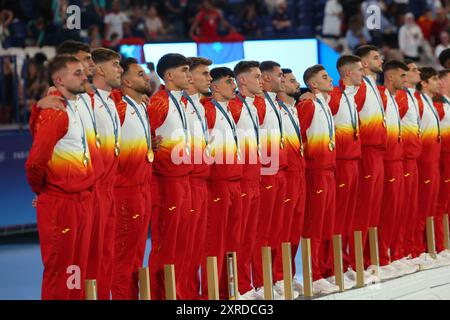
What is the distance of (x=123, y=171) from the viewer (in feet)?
29.4

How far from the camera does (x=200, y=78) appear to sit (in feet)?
31.4

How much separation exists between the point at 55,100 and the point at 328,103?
11.5 ft

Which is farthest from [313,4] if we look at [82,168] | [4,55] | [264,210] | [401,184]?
[82,168]

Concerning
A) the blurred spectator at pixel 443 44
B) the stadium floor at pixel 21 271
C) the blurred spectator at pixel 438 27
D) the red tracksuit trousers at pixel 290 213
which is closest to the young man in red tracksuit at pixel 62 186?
the red tracksuit trousers at pixel 290 213

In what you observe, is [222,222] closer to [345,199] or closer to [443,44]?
[345,199]

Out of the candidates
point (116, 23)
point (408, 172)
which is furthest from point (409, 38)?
point (408, 172)

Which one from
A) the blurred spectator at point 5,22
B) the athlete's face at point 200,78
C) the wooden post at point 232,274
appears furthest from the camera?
the blurred spectator at point 5,22

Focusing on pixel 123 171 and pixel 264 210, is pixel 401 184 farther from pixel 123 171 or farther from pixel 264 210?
pixel 123 171

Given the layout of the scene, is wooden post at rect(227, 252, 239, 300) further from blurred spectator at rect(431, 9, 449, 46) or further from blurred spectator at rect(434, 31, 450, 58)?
blurred spectator at rect(431, 9, 449, 46)

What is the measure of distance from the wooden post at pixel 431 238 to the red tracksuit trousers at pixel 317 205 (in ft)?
4.99

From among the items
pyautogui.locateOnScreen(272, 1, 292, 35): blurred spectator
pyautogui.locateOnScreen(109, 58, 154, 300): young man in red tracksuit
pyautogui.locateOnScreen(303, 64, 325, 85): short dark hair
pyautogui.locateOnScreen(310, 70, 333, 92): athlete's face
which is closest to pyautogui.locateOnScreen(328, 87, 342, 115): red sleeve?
pyautogui.locateOnScreen(310, 70, 333, 92): athlete's face

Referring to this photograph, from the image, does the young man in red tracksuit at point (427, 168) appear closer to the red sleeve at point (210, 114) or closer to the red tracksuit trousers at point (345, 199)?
the red tracksuit trousers at point (345, 199)

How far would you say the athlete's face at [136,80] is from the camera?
9.14 metres

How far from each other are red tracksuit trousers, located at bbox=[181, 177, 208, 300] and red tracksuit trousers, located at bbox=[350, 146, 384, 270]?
7.00 ft
